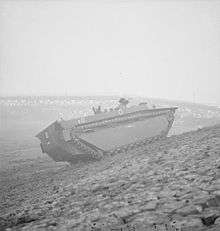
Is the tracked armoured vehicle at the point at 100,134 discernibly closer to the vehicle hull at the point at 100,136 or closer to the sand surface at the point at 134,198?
the vehicle hull at the point at 100,136

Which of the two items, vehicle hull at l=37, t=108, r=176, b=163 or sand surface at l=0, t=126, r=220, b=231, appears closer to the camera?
sand surface at l=0, t=126, r=220, b=231

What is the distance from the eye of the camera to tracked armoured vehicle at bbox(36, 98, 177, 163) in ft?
40.7

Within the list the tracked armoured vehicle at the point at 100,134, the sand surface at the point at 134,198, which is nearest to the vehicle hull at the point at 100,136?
the tracked armoured vehicle at the point at 100,134

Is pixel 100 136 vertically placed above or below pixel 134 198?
above

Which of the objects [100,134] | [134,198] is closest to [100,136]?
[100,134]

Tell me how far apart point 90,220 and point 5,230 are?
172 cm

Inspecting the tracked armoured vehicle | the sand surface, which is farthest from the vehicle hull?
the sand surface

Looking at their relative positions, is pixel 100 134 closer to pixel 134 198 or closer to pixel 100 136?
pixel 100 136

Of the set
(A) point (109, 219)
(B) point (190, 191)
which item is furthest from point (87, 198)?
(B) point (190, 191)

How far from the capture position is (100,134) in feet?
41.8

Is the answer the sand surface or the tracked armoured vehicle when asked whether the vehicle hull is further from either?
the sand surface

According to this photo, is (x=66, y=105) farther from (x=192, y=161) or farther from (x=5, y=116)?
(x=192, y=161)

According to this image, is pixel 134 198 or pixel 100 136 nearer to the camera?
pixel 134 198

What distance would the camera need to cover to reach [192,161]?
23.9ft
